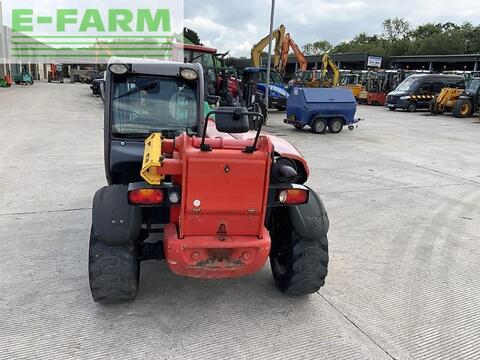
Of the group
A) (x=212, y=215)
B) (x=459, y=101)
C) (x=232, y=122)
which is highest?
(x=459, y=101)

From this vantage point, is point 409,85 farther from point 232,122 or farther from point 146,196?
point 146,196

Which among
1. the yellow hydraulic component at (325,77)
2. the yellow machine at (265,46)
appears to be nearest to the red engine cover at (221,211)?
the yellow machine at (265,46)

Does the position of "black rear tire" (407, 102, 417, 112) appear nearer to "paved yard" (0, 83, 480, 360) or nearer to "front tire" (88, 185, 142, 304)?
"paved yard" (0, 83, 480, 360)

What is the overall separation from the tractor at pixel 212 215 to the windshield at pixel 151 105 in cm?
20

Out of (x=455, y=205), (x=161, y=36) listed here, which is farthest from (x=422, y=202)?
(x=161, y=36)

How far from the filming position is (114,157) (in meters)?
3.72

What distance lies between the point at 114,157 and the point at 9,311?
1.42 metres

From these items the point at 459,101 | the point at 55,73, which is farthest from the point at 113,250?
the point at 55,73

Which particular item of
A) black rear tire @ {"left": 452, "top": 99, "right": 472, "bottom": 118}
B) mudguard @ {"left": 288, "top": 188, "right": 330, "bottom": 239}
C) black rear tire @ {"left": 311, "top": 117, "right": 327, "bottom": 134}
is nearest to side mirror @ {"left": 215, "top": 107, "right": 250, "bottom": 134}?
mudguard @ {"left": 288, "top": 188, "right": 330, "bottom": 239}

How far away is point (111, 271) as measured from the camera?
2957 millimetres

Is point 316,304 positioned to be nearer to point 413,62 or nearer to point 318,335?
point 318,335

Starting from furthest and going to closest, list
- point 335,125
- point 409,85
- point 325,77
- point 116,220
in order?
point 325,77 → point 409,85 → point 335,125 → point 116,220

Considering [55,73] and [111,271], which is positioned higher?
[55,73]

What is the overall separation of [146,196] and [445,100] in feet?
71.3
